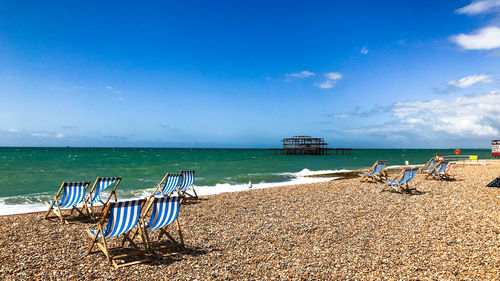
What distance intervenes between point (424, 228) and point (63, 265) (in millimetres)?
5746

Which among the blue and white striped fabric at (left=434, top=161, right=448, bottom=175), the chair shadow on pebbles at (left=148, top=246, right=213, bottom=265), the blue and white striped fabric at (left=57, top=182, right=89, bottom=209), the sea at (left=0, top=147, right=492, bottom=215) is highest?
the blue and white striped fabric at (left=434, top=161, right=448, bottom=175)

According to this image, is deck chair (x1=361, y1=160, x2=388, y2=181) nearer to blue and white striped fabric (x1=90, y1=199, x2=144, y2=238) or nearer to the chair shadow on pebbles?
the chair shadow on pebbles

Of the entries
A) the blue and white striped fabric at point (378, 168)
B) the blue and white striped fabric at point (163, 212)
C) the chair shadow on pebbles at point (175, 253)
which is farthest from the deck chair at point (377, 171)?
the blue and white striped fabric at point (163, 212)

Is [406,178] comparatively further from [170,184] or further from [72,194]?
[72,194]

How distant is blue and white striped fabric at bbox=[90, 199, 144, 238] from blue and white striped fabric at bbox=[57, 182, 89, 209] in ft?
9.70

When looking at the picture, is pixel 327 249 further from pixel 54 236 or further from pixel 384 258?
pixel 54 236

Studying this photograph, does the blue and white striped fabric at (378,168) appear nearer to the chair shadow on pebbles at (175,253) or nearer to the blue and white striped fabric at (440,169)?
the blue and white striped fabric at (440,169)

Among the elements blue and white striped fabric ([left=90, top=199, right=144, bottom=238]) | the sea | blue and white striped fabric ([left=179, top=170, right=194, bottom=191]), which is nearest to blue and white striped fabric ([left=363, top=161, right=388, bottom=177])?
the sea

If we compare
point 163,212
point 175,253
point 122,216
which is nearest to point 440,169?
point 175,253

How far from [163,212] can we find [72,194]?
3455mm

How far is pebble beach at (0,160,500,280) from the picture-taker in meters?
3.75

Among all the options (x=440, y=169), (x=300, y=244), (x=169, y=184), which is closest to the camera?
(x=300, y=244)

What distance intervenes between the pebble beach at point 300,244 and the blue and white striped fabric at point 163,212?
46cm

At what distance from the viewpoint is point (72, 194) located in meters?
6.68
